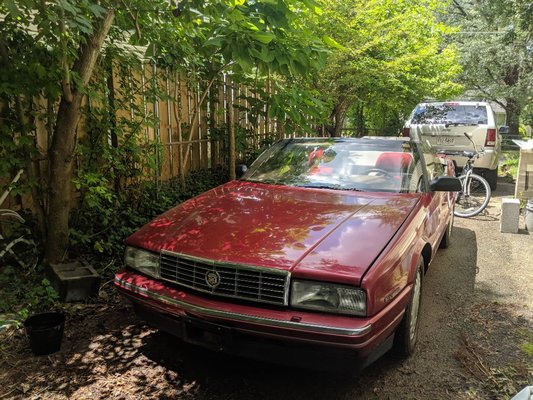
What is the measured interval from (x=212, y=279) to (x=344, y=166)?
1918 mm

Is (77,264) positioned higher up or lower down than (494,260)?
higher up

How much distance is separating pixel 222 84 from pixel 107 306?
4447 mm

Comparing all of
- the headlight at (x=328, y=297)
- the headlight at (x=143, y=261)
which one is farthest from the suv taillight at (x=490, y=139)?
the headlight at (x=143, y=261)

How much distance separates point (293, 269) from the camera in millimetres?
2434

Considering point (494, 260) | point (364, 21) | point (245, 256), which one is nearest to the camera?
point (245, 256)

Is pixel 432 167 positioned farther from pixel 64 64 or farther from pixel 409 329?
pixel 64 64

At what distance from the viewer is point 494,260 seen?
532 cm

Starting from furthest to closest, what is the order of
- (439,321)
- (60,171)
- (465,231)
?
(465,231) < (60,171) < (439,321)

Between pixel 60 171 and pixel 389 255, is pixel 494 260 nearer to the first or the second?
pixel 389 255

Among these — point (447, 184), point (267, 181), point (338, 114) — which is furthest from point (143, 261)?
point (338, 114)

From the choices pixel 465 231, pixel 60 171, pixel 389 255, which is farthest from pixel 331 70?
pixel 389 255

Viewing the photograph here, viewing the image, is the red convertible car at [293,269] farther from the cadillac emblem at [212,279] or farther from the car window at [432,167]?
the car window at [432,167]

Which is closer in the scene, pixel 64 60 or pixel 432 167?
pixel 64 60

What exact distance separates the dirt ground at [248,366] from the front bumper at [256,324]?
0.36 meters
